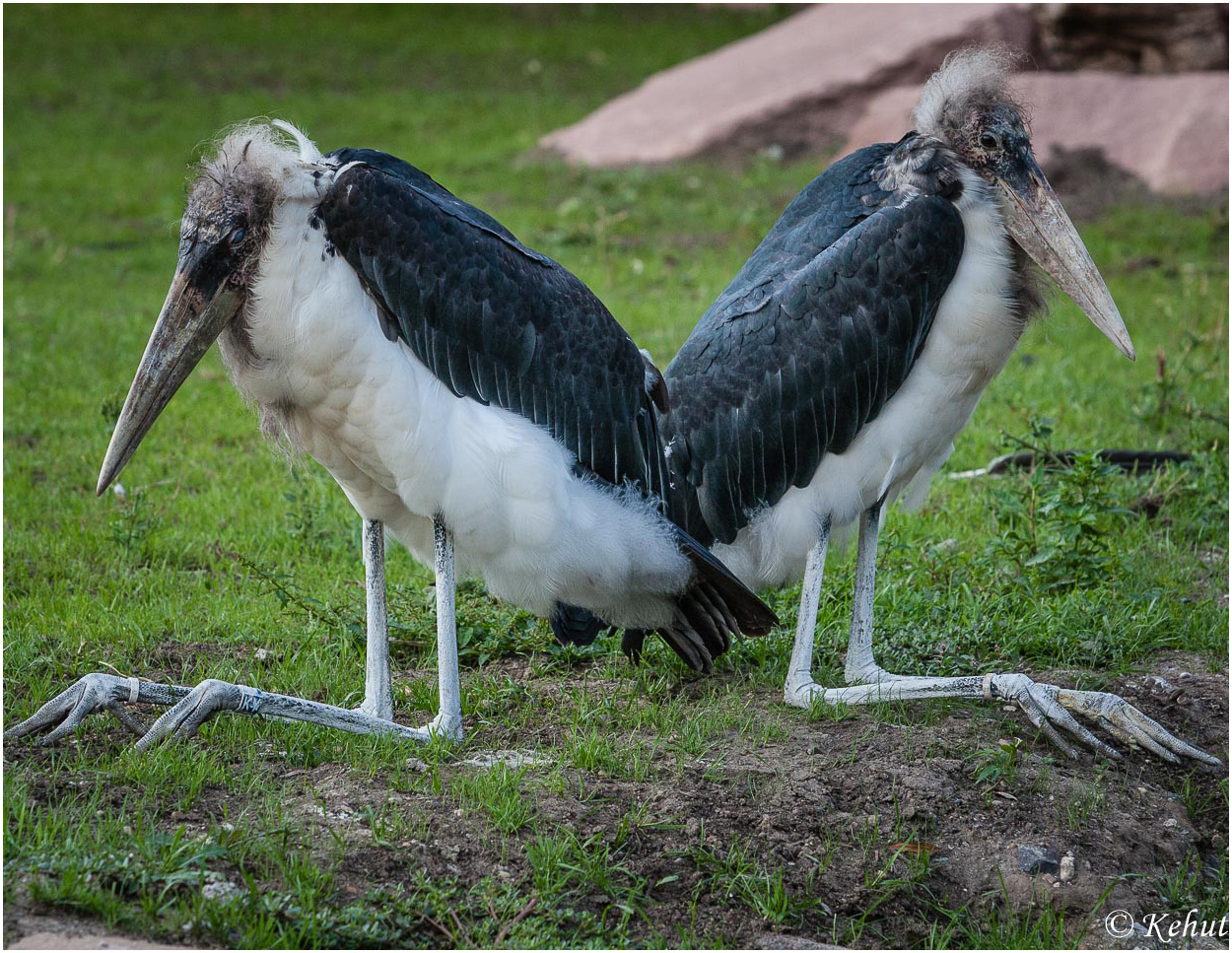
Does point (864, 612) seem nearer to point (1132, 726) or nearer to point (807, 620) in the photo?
point (807, 620)

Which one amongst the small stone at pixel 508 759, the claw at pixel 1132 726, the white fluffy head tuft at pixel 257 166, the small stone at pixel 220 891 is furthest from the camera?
the claw at pixel 1132 726

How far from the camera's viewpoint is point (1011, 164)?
12.8 feet

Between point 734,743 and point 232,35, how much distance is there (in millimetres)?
14273

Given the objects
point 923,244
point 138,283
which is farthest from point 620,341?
point 138,283

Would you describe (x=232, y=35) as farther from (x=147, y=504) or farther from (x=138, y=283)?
(x=147, y=504)

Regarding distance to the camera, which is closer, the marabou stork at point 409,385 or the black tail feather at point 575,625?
the marabou stork at point 409,385

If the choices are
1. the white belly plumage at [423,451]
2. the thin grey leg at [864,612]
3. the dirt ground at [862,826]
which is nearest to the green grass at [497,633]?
the dirt ground at [862,826]

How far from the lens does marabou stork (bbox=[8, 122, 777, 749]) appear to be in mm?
3307

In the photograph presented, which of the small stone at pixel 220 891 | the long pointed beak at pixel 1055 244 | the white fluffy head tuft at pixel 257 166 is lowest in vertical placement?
the small stone at pixel 220 891

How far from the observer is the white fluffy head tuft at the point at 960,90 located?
12.8 ft

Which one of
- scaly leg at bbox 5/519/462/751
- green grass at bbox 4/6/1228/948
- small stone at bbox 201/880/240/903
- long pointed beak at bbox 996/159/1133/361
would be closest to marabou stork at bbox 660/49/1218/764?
long pointed beak at bbox 996/159/1133/361

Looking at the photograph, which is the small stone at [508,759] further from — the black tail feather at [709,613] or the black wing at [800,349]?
the black wing at [800,349]

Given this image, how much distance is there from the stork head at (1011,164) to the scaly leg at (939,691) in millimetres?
842

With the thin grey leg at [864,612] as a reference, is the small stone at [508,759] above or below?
below
